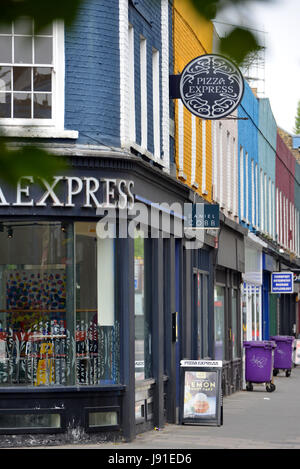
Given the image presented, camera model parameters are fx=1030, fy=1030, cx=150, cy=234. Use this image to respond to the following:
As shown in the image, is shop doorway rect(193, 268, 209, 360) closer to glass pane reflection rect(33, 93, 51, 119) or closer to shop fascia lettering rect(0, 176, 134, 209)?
shop fascia lettering rect(0, 176, 134, 209)

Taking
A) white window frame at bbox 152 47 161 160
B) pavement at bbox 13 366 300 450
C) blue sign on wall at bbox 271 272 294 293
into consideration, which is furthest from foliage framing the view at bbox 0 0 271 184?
blue sign on wall at bbox 271 272 294 293

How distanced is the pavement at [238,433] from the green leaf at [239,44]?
1018 cm

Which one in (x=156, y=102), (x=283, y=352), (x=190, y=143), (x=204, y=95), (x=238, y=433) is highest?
(x=204, y=95)

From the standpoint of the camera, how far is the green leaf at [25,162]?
216 cm

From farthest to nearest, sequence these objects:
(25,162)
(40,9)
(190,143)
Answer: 1. (190,143)
2. (25,162)
3. (40,9)

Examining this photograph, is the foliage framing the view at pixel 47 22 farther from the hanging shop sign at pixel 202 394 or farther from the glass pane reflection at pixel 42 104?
the hanging shop sign at pixel 202 394

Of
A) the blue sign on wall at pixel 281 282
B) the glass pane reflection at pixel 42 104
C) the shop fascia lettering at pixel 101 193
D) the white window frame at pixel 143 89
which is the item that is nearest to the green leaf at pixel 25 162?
the shop fascia lettering at pixel 101 193

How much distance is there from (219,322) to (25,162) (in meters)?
20.6

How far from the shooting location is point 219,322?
22.6m

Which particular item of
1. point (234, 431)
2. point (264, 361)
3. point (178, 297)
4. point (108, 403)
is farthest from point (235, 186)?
point (108, 403)

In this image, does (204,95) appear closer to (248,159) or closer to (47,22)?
(248,159)

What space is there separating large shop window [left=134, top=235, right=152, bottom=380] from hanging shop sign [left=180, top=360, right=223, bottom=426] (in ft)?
1.97

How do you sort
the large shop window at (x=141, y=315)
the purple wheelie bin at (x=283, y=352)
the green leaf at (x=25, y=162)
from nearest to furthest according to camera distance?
the green leaf at (x=25, y=162) → the large shop window at (x=141, y=315) → the purple wheelie bin at (x=283, y=352)

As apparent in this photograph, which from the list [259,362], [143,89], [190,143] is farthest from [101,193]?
[259,362]
